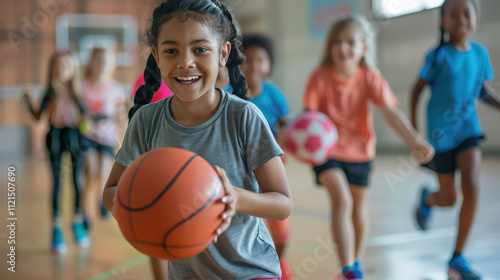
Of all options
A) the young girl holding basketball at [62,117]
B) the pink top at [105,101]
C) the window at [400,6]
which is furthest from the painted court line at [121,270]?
the window at [400,6]

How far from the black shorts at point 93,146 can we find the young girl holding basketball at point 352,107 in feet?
6.22

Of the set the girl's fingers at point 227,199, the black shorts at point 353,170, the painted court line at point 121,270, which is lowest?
the painted court line at point 121,270

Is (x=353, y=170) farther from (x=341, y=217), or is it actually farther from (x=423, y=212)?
(x=423, y=212)

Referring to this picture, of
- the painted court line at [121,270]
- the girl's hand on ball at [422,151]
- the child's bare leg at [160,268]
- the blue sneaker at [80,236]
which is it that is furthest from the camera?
the blue sneaker at [80,236]

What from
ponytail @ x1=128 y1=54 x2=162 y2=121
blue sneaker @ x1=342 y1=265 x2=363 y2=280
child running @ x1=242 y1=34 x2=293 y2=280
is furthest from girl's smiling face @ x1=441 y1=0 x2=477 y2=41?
ponytail @ x1=128 y1=54 x2=162 y2=121

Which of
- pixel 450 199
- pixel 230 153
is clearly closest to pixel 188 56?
pixel 230 153

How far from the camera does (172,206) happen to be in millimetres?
987

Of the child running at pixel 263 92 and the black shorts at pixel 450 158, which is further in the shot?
the child running at pixel 263 92

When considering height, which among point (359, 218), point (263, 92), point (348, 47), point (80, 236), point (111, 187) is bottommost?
point (80, 236)

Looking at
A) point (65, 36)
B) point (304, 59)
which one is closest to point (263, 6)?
point (304, 59)

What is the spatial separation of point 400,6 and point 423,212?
5682 mm

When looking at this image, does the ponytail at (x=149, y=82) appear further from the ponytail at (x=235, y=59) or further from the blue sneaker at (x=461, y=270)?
the blue sneaker at (x=461, y=270)

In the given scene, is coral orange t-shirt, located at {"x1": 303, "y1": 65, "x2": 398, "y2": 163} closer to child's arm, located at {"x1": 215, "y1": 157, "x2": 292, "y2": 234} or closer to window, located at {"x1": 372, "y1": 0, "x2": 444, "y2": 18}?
child's arm, located at {"x1": 215, "y1": 157, "x2": 292, "y2": 234}

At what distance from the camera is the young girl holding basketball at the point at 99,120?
4.00 metres
